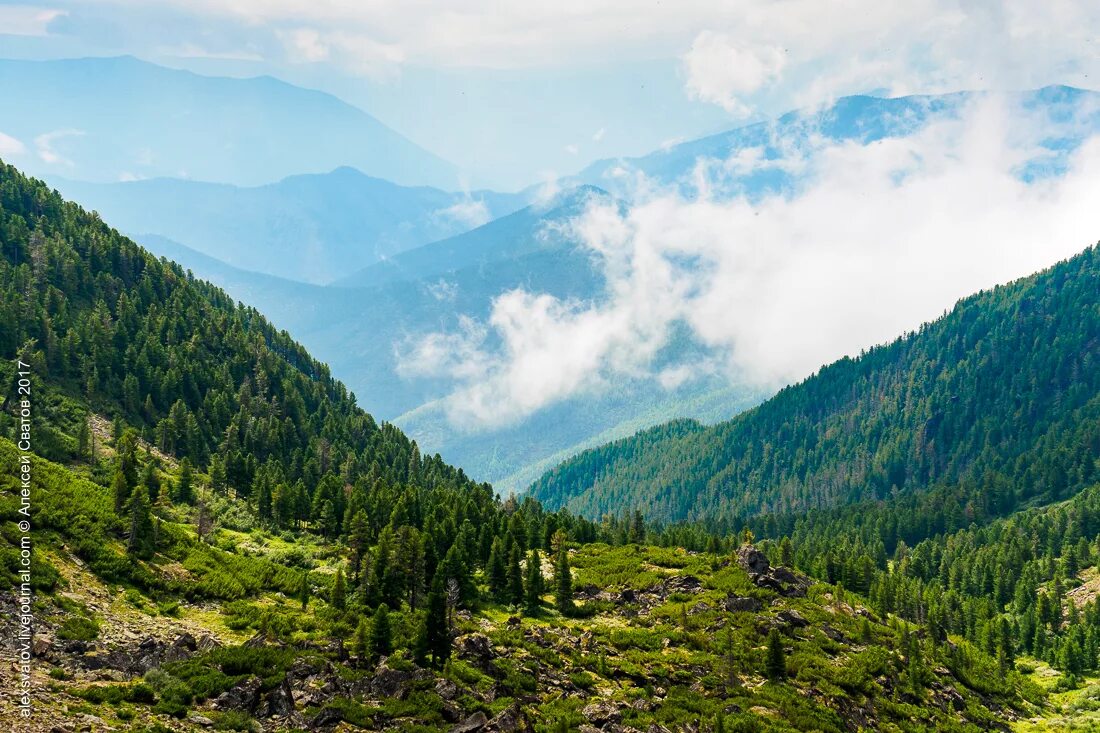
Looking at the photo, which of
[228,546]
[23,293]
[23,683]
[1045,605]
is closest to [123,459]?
[228,546]

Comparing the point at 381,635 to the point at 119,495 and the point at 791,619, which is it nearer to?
the point at 119,495

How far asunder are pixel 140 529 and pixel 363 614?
85.8ft

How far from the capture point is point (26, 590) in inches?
2416

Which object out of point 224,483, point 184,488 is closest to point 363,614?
point 184,488

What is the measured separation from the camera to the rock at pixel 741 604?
104000mm

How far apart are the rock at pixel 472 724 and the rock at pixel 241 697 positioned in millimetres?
14065

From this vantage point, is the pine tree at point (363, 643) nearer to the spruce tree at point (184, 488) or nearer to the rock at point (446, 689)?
the rock at point (446, 689)

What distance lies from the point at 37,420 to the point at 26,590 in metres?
83.5

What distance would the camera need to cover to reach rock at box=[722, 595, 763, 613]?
4094 inches

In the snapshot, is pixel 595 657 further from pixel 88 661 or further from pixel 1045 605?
pixel 1045 605

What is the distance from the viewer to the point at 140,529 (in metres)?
85.9

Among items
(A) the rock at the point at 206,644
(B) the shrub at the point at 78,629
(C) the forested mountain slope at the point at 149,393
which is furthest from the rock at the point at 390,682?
(C) the forested mountain slope at the point at 149,393

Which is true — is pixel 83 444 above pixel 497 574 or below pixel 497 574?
above

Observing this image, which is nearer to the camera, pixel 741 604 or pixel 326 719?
pixel 326 719
